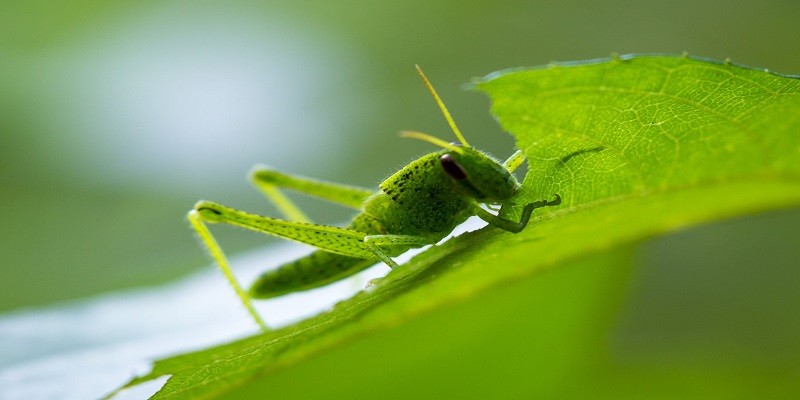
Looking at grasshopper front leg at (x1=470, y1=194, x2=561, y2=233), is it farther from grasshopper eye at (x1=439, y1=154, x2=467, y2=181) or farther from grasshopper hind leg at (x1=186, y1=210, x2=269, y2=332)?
grasshopper hind leg at (x1=186, y1=210, x2=269, y2=332)

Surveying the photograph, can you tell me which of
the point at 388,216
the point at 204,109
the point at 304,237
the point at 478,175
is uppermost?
the point at 204,109

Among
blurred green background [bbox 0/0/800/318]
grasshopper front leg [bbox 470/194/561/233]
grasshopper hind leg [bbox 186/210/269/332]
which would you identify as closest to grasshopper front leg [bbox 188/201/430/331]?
grasshopper hind leg [bbox 186/210/269/332]

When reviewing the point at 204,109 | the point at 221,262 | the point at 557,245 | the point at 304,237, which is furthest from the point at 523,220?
the point at 204,109

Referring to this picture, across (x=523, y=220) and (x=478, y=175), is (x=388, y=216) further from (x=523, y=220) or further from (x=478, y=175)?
(x=523, y=220)

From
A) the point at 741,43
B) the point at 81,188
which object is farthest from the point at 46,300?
the point at 741,43

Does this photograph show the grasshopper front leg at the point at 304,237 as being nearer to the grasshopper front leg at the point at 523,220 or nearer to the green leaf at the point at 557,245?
the green leaf at the point at 557,245

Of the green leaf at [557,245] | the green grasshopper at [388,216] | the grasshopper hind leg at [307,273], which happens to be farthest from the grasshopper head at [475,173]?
the grasshopper hind leg at [307,273]
